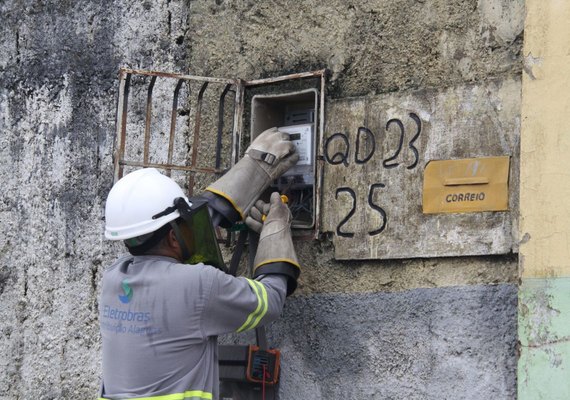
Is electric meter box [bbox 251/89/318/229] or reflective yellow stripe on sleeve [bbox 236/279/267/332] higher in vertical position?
electric meter box [bbox 251/89/318/229]

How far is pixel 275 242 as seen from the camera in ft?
12.9

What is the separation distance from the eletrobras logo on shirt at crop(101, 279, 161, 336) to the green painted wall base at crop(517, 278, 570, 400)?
3.84ft

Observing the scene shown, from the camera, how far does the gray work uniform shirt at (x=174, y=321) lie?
365 centimetres

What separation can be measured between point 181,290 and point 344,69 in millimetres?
1091

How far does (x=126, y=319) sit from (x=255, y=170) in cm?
73

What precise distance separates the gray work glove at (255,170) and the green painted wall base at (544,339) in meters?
1.00

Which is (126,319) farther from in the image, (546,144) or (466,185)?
(546,144)

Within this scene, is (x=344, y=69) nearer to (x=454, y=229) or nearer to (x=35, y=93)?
(x=454, y=229)

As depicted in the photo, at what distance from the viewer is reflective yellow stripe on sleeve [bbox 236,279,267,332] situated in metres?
3.72

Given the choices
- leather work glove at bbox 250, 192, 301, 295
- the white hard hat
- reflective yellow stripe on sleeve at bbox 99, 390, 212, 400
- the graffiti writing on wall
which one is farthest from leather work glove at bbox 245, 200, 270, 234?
reflective yellow stripe on sleeve at bbox 99, 390, 212, 400

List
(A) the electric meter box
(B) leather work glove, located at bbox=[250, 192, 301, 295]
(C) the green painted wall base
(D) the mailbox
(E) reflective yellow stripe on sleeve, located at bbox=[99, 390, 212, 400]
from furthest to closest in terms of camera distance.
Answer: (A) the electric meter box < (B) leather work glove, located at bbox=[250, 192, 301, 295] < (D) the mailbox < (E) reflective yellow stripe on sleeve, located at bbox=[99, 390, 212, 400] < (C) the green painted wall base

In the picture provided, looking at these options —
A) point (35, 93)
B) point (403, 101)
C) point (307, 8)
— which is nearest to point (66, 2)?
point (35, 93)

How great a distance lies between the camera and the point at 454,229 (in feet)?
12.6

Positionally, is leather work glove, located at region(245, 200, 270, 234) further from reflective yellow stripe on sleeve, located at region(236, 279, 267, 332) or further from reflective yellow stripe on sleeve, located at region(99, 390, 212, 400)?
reflective yellow stripe on sleeve, located at region(99, 390, 212, 400)
